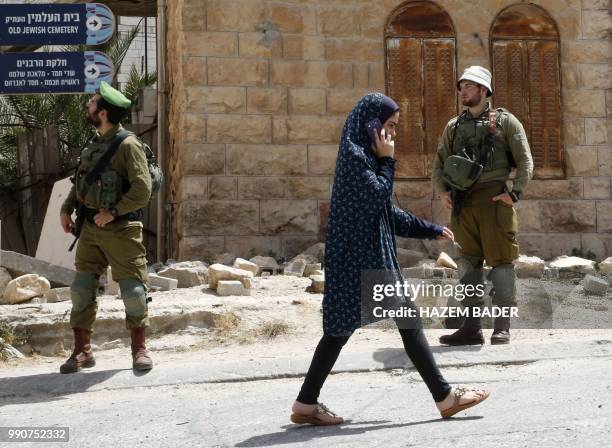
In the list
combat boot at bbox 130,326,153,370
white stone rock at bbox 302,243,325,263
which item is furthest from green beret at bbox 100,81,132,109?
white stone rock at bbox 302,243,325,263

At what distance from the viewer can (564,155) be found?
928 cm

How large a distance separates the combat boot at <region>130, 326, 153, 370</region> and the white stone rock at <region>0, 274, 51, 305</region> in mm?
1944

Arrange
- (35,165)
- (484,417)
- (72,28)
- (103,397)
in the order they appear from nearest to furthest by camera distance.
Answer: (484,417) → (103,397) → (72,28) → (35,165)

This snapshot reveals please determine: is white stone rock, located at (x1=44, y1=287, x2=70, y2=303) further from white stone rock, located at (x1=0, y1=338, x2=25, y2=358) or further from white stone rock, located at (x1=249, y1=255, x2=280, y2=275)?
white stone rock, located at (x1=249, y1=255, x2=280, y2=275)


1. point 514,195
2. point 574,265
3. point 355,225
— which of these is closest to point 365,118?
point 355,225

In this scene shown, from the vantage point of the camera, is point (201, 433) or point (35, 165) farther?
point (35, 165)

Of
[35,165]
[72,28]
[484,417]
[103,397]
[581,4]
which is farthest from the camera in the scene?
[35,165]

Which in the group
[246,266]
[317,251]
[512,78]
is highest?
[512,78]

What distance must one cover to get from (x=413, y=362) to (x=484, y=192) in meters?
2.15

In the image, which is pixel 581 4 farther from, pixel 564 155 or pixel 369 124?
pixel 369 124

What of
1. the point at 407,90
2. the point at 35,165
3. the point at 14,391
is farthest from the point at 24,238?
the point at 14,391

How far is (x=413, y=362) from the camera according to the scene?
150 inches

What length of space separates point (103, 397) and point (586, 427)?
260 cm

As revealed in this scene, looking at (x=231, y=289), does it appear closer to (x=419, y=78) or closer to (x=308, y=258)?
(x=308, y=258)
